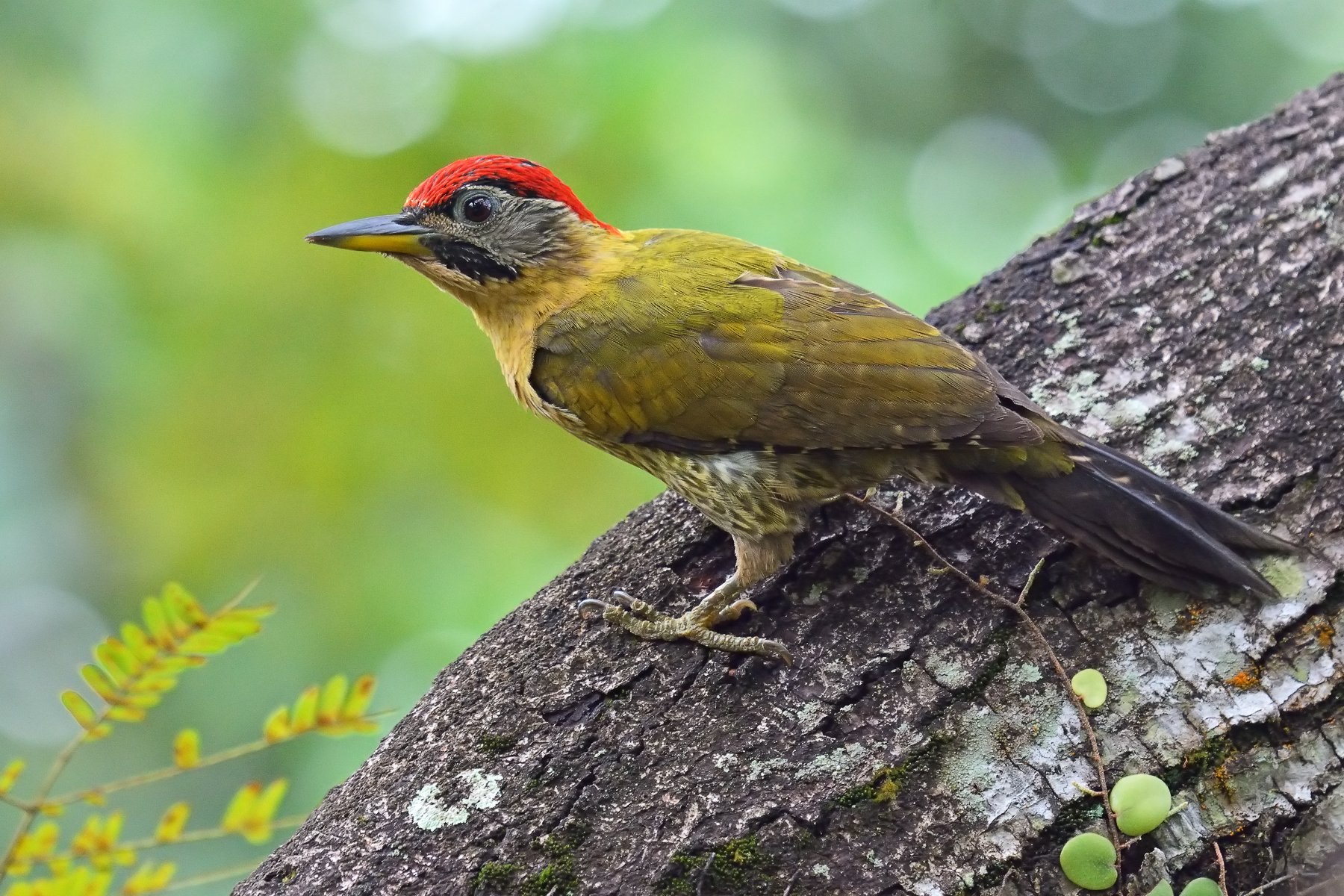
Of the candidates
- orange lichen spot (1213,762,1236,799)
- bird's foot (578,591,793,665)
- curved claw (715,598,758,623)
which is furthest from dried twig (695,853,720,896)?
orange lichen spot (1213,762,1236,799)

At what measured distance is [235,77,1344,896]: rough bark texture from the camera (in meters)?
2.03

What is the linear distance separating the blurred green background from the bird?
1875 mm

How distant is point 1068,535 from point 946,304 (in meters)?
1.01

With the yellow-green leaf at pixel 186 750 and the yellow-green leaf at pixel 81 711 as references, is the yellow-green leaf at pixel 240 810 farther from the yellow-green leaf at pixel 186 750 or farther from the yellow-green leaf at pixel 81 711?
the yellow-green leaf at pixel 81 711

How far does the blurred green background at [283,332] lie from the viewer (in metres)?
4.70

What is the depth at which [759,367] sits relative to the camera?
8.59 feet

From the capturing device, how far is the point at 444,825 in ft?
7.07

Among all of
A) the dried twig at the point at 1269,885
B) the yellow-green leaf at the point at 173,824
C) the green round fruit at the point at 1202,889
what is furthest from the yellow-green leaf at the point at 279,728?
the dried twig at the point at 1269,885

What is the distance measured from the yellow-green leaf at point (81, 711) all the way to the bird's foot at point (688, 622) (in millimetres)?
1048

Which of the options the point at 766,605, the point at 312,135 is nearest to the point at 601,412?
the point at 766,605

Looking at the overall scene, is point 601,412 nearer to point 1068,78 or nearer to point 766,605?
point 766,605

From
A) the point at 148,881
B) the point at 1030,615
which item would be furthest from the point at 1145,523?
the point at 148,881

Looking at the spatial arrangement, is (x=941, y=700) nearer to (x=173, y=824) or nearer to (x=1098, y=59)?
(x=173, y=824)

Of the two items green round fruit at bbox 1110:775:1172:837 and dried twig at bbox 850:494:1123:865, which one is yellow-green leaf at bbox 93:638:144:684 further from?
green round fruit at bbox 1110:775:1172:837
